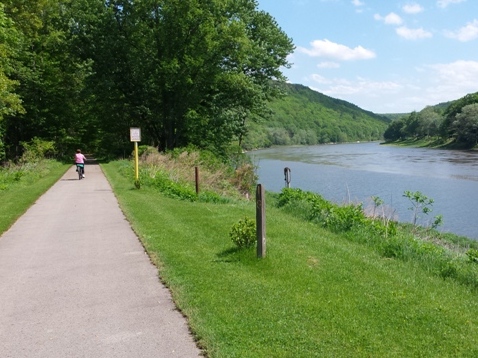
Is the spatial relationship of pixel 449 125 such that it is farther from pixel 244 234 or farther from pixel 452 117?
pixel 244 234

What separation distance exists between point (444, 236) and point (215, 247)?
10130mm

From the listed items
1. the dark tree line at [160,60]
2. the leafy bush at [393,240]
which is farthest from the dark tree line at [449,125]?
the leafy bush at [393,240]

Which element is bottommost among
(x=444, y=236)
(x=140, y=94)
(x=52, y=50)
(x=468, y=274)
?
(x=444, y=236)

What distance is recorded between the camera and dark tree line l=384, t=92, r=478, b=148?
280 ft

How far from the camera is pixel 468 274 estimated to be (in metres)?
6.56

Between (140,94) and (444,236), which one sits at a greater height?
(140,94)

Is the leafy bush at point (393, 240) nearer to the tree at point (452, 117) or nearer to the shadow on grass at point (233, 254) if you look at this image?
the shadow on grass at point (233, 254)

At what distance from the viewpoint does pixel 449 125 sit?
98812 millimetres

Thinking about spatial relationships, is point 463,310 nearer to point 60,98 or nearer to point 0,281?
point 0,281

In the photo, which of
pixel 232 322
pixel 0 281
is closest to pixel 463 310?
pixel 232 322

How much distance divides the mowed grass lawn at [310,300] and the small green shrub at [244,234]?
0.20 meters

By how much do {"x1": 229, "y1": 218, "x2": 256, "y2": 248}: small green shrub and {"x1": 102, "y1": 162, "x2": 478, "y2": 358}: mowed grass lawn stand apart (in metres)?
0.20

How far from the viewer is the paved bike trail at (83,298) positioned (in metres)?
4.23

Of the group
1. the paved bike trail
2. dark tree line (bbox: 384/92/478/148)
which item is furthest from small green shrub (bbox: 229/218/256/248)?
dark tree line (bbox: 384/92/478/148)
